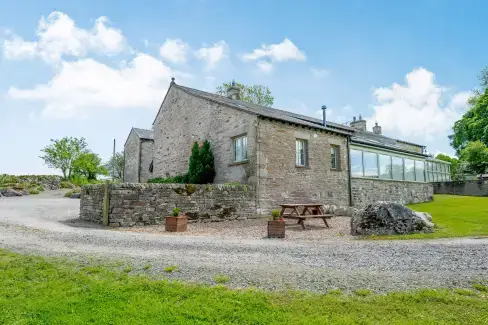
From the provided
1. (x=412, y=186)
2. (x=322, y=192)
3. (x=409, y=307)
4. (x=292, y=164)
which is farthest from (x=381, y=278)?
(x=412, y=186)

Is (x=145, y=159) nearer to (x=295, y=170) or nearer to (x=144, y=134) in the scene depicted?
(x=144, y=134)

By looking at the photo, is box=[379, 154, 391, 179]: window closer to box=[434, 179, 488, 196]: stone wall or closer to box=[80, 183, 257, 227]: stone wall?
box=[80, 183, 257, 227]: stone wall

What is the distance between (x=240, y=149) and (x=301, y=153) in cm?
311

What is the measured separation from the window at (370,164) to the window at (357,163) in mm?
377

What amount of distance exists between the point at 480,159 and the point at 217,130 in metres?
27.3

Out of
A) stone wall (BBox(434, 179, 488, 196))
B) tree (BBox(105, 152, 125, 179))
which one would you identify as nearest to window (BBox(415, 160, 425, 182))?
stone wall (BBox(434, 179, 488, 196))

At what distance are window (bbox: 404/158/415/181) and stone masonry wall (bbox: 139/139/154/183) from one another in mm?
19413

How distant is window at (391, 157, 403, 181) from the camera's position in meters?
20.6

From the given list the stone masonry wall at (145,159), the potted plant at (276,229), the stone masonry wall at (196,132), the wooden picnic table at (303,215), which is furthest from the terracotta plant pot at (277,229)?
the stone masonry wall at (145,159)

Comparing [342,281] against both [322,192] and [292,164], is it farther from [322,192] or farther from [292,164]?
[322,192]

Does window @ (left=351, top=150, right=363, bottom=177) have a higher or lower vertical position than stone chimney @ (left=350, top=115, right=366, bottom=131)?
lower

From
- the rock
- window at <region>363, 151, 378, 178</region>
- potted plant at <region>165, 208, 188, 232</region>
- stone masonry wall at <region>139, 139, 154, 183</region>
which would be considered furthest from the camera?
stone masonry wall at <region>139, 139, 154, 183</region>

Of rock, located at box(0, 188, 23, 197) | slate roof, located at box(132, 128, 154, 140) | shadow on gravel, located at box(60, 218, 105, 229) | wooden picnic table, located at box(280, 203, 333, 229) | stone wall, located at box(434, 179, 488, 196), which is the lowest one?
shadow on gravel, located at box(60, 218, 105, 229)

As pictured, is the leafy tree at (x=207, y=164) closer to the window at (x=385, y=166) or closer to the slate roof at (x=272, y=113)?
the slate roof at (x=272, y=113)
